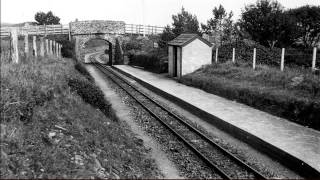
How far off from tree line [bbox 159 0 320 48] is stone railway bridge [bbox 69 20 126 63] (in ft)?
32.3

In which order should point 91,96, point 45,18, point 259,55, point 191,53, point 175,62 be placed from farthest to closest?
Answer: point 45,18 → point 175,62 → point 259,55 → point 191,53 → point 91,96

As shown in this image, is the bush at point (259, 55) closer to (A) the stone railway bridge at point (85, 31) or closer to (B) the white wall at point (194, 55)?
(B) the white wall at point (194, 55)

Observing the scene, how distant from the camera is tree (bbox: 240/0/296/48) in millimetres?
27531

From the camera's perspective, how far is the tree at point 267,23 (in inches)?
1084

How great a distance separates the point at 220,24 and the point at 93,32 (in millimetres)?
16179

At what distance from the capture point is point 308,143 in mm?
8734

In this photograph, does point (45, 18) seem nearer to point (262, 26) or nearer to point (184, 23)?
point (184, 23)

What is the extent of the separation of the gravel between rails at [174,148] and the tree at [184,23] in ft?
58.5

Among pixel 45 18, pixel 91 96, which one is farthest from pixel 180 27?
pixel 45 18

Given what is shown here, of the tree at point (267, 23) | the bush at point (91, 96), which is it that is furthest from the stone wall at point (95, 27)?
the bush at point (91, 96)

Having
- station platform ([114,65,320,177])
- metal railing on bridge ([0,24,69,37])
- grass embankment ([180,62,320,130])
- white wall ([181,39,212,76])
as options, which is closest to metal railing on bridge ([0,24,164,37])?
metal railing on bridge ([0,24,69,37])

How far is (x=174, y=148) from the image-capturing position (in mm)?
9156

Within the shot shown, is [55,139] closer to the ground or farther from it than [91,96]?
closer to the ground

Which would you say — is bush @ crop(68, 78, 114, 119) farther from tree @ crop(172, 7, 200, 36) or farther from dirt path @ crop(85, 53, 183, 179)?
tree @ crop(172, 7, 200, 36)
